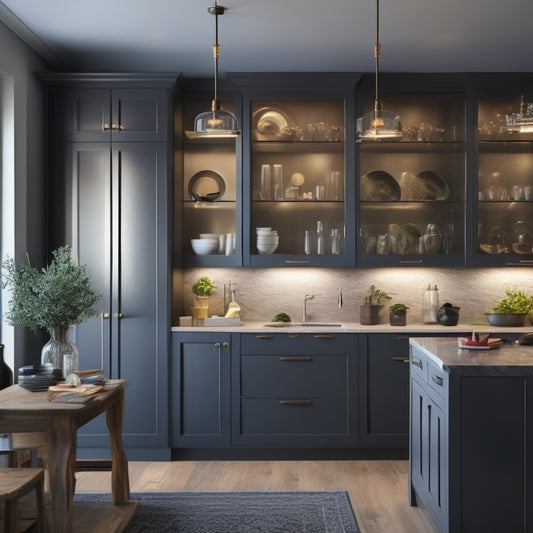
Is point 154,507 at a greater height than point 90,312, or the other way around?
point 90,312

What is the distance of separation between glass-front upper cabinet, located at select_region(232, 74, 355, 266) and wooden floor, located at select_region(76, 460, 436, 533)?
1.51m

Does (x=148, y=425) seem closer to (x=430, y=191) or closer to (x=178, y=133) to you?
(x=178, y=133)

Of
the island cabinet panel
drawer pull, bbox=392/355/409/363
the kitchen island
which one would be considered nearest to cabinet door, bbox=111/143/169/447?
the island cabinet panel

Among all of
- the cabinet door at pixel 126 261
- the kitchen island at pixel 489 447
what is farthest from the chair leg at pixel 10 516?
the cabinet door at pixel 126 261

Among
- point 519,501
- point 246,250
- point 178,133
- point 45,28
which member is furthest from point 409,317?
point 45,28

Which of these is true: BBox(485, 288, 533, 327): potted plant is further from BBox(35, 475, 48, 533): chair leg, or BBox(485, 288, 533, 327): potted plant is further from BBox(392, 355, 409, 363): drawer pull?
BBox(35, 475, 48, 533): chair leg

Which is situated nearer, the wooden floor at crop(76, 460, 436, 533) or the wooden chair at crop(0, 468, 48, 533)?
the wooden chair at crop(0, 468, 48, 533)

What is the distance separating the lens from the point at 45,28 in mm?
4441

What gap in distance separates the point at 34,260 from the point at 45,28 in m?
1.57

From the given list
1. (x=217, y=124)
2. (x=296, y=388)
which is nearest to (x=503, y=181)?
(x=296, y=388)

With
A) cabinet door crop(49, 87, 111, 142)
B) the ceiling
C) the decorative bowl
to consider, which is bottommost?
the decorative bowl

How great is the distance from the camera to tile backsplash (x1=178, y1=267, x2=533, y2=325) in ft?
18.7

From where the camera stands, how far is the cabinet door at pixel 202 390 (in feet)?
16.7

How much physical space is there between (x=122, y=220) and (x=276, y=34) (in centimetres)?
172
